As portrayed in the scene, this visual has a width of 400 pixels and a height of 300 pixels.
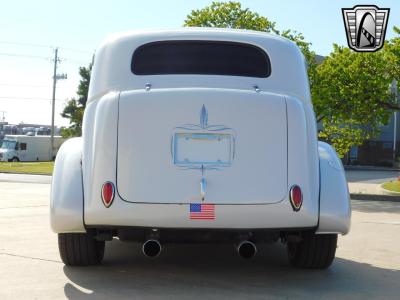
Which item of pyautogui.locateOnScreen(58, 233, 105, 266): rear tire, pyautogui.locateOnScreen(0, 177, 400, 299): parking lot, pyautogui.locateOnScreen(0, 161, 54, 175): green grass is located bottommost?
pyautogui.locateOnScreen(0, 161, 54, 175): green grass

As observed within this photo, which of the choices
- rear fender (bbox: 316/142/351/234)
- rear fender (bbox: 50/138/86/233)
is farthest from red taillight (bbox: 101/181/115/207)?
rear fender (bbox: 316/142/351/234)

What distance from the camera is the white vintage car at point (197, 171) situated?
5.00 meters

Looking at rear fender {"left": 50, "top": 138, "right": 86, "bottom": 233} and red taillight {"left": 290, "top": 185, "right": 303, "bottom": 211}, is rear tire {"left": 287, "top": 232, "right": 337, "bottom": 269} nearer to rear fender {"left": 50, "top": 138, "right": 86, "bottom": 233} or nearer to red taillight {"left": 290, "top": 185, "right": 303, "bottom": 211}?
red taillight {"left": 290, "top": 185, "right": 303, "bottom": 211}

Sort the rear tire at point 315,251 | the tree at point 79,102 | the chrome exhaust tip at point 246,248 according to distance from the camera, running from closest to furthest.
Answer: the chrome exhaust tip at point 246,248 < the rear tire at point 315,251 < the tree at point 79,102

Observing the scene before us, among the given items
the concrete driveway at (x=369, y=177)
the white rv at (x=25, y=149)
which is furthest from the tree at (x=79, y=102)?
the concrete driveway at (x=369, y=177)

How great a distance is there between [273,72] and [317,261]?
5.90 feet

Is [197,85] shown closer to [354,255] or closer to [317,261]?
[317,261]

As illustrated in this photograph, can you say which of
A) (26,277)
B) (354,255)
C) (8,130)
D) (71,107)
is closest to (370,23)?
(354,255)

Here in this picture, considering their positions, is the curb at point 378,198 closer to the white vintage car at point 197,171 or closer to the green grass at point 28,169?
the white vintage car at point 197,171

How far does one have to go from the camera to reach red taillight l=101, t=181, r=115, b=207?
503 centimetres

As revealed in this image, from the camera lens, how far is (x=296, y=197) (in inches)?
200

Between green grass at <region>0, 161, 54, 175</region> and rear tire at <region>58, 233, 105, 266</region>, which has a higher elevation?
rear tire at <region>58, 233, 105, 266</region>

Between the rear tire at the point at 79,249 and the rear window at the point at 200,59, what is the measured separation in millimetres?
1558

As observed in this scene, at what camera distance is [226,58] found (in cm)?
576
